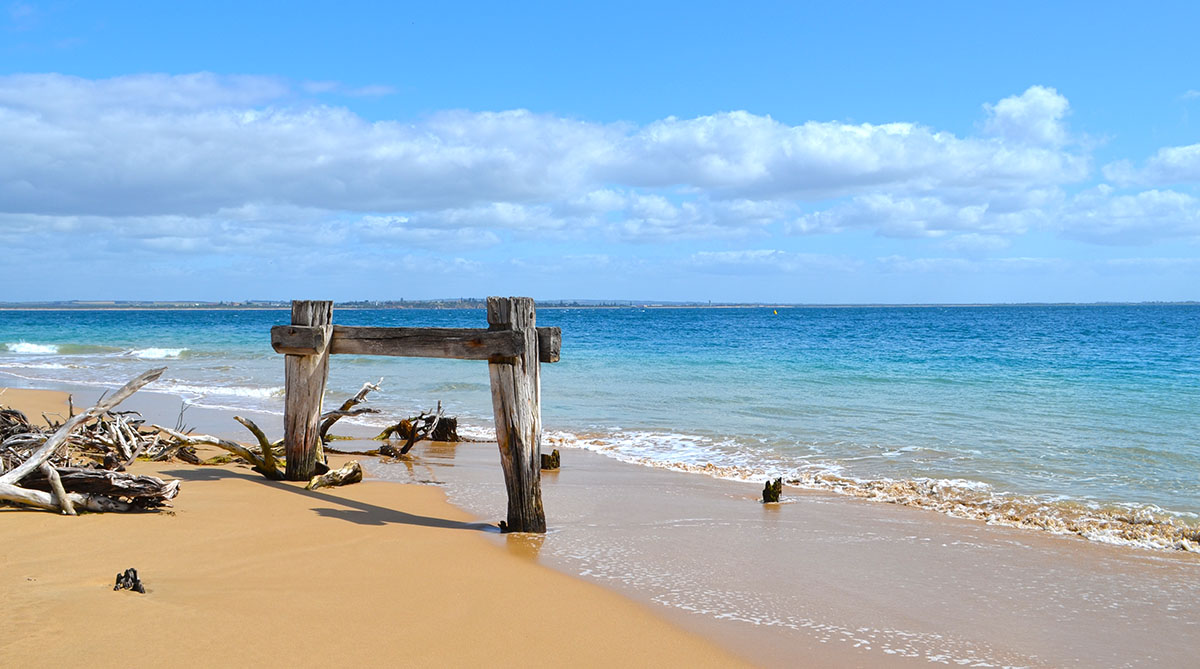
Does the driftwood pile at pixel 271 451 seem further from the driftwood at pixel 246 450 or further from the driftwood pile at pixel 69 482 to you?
the driftwood pile at pixel 69 482

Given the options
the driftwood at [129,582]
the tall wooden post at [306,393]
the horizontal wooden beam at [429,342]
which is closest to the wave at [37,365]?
the tall wooden post at [306,393]

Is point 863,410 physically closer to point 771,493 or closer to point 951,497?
point 951,497

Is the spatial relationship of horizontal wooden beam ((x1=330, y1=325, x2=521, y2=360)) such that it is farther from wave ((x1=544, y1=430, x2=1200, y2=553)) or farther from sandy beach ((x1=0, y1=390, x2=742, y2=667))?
wave ((x1=544, y1=430, x2=1200, y2=553))

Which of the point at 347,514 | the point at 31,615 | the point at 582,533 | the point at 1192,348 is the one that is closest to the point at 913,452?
the point at 582,533

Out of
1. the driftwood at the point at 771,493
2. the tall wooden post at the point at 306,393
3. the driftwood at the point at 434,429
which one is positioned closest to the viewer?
the tall wooden post at the point at 306,393

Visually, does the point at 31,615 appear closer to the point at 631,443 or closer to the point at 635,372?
the point at 631,443

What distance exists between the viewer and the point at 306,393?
7246 millimetres

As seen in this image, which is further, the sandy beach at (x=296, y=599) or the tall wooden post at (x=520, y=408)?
the tall wooden post at (x=520, y=408)

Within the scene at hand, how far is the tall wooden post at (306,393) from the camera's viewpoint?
7.13 m

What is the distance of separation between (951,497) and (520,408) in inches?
184

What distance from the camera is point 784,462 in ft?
31.8

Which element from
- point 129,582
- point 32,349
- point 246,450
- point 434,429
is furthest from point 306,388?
point 32,349

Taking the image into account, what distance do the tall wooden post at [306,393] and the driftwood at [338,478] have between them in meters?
0.26

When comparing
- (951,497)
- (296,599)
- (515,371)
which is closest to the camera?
(296,599)
